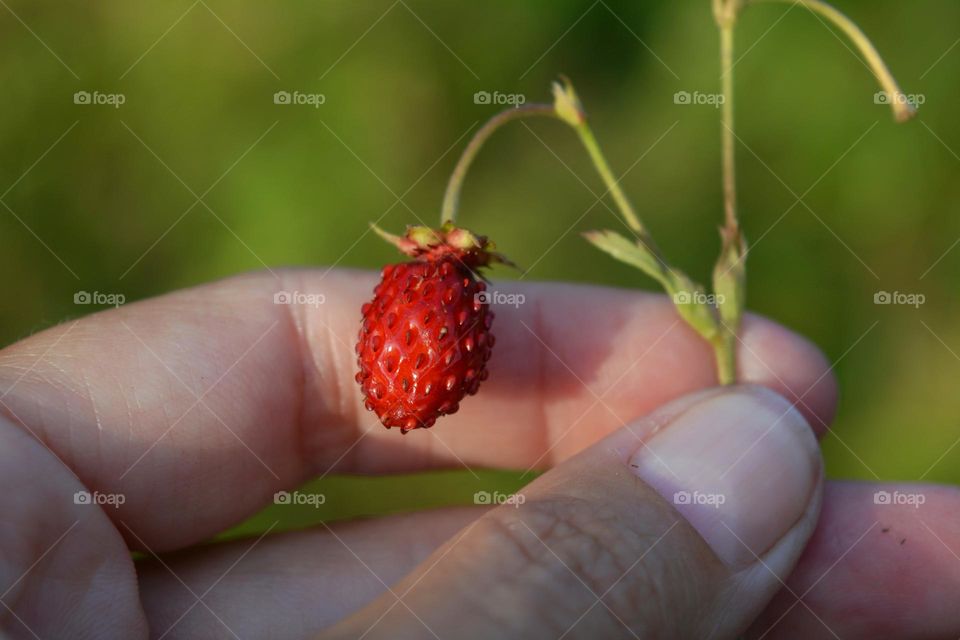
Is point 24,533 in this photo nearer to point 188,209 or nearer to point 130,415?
point 130,415
